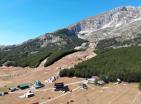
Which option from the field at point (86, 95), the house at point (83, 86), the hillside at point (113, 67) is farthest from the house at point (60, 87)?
the hillside at point (113, 67)

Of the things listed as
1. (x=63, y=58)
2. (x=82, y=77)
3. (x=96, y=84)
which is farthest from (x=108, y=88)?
(x=63, y=58)

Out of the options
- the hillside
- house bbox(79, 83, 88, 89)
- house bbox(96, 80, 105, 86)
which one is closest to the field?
house bbox(79, 83, 88, 89)

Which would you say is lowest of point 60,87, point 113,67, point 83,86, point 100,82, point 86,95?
point 86,95

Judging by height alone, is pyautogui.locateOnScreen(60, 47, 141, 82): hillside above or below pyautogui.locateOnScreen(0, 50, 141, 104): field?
above

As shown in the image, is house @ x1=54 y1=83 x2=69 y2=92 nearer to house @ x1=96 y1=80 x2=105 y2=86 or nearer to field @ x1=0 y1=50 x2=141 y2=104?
field @ x1=0 y1=50 x2=141 y2=104

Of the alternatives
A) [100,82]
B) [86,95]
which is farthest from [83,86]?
[86,95]

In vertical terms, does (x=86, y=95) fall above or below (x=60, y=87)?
below

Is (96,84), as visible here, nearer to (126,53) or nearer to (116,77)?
(116,77)

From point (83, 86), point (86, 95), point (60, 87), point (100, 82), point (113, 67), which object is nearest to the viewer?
point (86, 95)

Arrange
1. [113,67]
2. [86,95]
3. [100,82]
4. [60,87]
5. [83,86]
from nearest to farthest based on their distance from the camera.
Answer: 1. [86,95]
2. [83,86]
3. [60,87]
4. [100,82]
5. [113,67]

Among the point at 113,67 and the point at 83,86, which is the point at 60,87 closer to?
the point at 83,86

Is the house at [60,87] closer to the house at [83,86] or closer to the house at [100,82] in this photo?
the house at [83,86]
